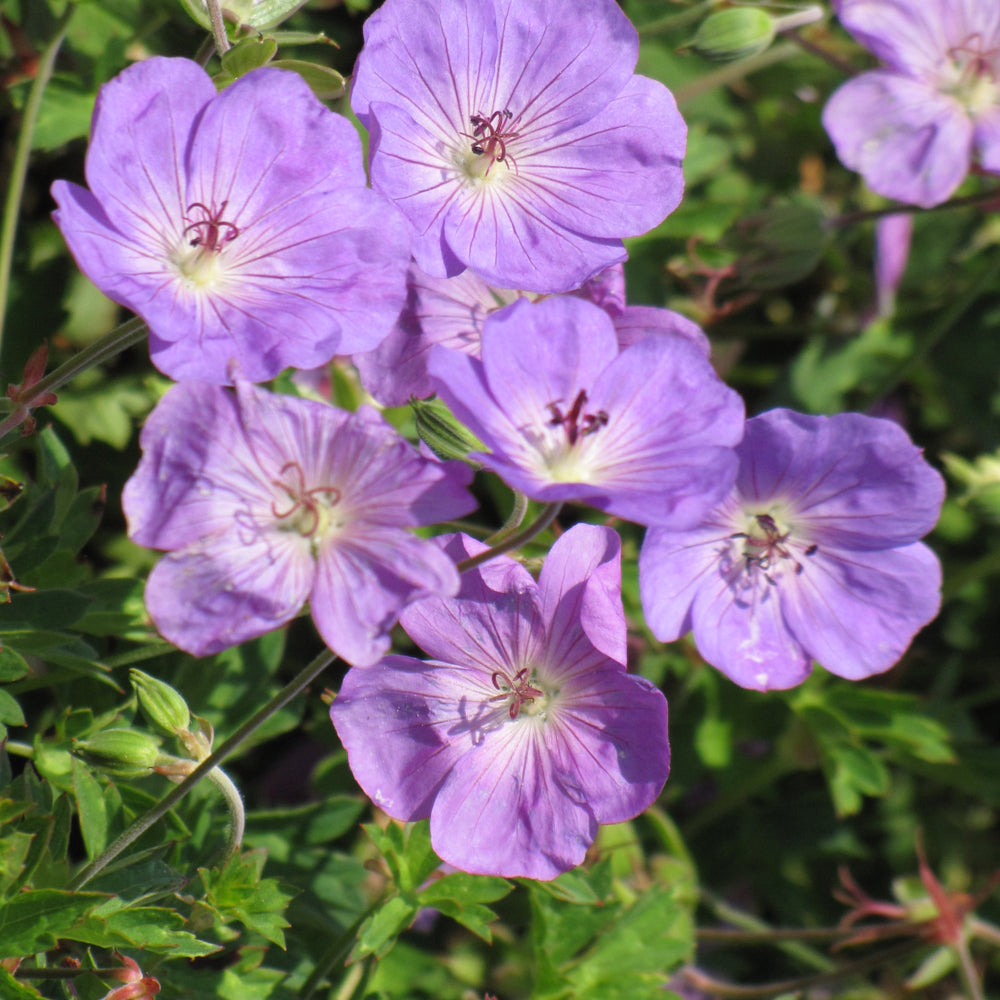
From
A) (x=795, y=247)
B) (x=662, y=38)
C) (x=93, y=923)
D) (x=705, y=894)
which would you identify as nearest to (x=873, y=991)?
(x=705, y=894)

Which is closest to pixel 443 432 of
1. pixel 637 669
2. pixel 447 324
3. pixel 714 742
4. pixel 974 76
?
pixel 447 324

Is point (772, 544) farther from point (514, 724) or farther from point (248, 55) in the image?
point (248, 55)

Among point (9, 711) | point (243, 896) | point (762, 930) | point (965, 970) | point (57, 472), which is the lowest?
point (762, 930)

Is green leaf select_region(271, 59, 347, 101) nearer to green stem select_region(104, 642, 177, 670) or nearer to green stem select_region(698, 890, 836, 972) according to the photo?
green stem select_region(104, 642, 177, 670)

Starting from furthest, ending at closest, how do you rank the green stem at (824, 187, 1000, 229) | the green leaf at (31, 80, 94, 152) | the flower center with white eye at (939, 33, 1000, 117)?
the green stem at (824, 187, 1000, 229) < the flower center with white eye at (939, 33, 1000, 117) < the green leaf at (31, 80, 94, 152)

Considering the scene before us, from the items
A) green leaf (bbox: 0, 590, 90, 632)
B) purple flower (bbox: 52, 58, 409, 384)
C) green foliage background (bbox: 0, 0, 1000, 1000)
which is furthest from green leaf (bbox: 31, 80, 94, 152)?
green leaf (bbox: 0, 590, 90, 632)

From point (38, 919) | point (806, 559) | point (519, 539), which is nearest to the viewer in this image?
point (519, 539)

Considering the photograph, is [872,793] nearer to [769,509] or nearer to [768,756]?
[768,756]
